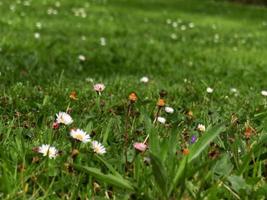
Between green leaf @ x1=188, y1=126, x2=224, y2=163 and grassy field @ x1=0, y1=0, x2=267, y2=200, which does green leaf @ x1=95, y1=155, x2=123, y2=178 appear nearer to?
grassy field @ x1=0, y1=0, x2=267, y2=200

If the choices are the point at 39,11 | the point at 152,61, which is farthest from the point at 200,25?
the point at 152,61

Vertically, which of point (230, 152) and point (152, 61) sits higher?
point (230, 152)

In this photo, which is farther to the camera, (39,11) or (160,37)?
(39,11)

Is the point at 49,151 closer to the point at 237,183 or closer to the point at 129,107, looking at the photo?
the point at 129,107

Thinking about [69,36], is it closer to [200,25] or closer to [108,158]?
[200,25]

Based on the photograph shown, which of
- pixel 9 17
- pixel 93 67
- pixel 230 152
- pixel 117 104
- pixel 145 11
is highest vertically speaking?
pixel 230 152

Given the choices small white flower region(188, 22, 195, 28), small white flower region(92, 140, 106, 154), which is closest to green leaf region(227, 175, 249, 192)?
small white flower region(92, 140, 106, 154)

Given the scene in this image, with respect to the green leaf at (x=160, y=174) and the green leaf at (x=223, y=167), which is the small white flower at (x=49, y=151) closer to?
the green leaf at (x=160, y=174)

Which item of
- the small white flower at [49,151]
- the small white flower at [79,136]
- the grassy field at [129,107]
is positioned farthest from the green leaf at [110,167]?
the small white flower at [49,151]
